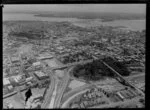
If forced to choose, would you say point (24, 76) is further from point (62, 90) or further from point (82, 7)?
point (82, 7)

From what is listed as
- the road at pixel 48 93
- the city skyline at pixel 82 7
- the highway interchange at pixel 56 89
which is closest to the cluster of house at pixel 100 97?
the highway interchange at pixel 56 89

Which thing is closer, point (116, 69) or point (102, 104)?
point (102, 104)

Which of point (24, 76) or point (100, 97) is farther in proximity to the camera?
point (24, 76)

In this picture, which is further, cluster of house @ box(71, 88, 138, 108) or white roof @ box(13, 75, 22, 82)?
white roof @ box(13, 75, 22, 82)

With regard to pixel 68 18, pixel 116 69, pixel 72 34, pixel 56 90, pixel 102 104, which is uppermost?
pixel 68 18

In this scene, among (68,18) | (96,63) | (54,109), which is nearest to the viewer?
(54,109)

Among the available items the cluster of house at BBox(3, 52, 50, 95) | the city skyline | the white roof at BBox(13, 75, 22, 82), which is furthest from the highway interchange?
the city skyline

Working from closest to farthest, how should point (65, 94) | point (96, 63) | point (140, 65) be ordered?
point (65, 94) → point (140, 65) → point (96, 63)

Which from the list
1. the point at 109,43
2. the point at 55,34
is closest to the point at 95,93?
the point at 109,43

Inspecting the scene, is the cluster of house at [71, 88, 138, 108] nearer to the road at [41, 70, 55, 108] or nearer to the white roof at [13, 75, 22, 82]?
the road at [41, 70, 55, 108]

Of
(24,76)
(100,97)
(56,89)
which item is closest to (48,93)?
(56,89)

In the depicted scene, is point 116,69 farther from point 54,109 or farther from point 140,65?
point 54,109
